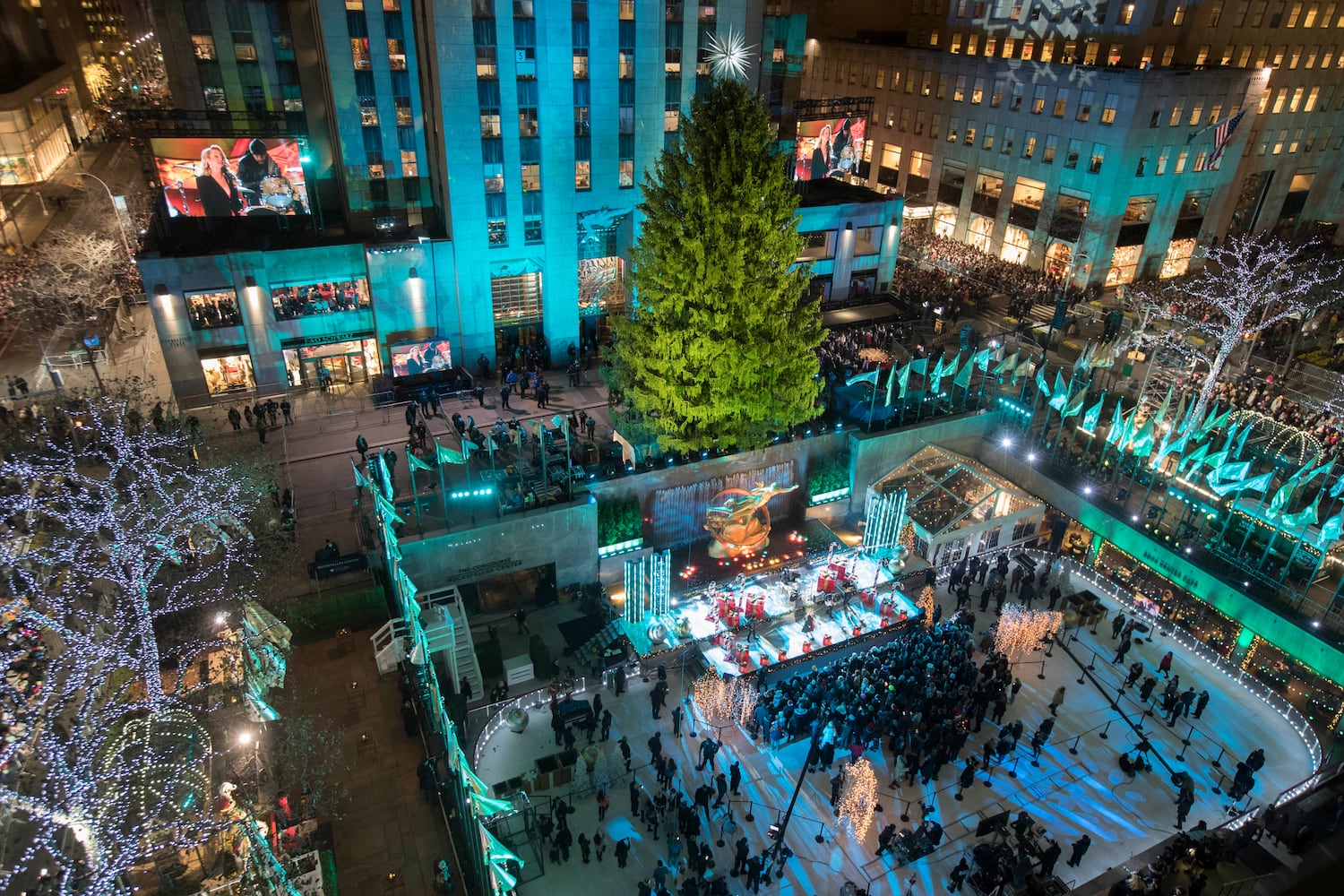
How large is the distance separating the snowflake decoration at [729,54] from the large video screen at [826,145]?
594cm

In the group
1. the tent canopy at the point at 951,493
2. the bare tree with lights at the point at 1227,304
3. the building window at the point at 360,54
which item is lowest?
the tent canopy at the point at 951,493

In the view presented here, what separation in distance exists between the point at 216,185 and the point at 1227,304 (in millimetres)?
Answer: 48457

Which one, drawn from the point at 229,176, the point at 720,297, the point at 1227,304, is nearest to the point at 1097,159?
the point at 1227,304

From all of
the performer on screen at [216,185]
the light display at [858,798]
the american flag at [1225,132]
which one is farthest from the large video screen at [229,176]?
the american flag at [1225,132]

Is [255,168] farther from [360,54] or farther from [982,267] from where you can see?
[982,267]

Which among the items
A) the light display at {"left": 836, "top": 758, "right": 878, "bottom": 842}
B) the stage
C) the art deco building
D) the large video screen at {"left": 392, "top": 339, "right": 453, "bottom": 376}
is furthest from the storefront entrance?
the art deco building

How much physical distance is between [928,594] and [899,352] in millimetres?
18270

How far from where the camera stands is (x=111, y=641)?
23.7 meters

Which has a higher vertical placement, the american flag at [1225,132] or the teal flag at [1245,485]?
the american flag at [1225,132]

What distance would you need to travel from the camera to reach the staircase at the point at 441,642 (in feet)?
80.9

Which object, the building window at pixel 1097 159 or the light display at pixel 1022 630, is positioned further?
the building window at pixel 1097 159

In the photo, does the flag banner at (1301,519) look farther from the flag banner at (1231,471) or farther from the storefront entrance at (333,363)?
the storefront entrance at (333,363)

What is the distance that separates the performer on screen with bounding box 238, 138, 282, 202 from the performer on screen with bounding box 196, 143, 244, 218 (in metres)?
0.46

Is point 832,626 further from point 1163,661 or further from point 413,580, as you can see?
point 413,580
